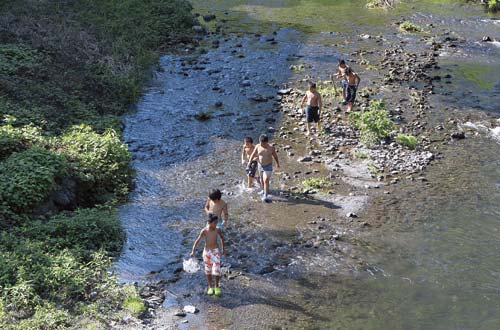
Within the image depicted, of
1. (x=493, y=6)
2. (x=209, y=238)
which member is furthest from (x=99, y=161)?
(x=493, y=6)

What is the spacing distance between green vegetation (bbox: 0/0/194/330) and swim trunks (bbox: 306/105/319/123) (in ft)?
20.4

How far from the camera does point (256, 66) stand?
27.0 m

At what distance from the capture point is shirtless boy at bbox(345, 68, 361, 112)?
21562 mm

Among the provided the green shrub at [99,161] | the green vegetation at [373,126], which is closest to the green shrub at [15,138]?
the green shrub at [99,161]

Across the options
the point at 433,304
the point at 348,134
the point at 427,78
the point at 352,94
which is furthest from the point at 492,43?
the point at 433,304

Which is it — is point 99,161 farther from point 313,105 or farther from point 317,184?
point 313,105

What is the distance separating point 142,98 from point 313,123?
7.10 m

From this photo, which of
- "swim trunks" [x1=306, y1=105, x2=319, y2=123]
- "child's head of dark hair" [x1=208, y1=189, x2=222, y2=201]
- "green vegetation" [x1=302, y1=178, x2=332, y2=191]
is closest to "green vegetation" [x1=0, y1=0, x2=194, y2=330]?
"child's head of dark hair" [x1=208, y1=189, x2=222, y2=201]

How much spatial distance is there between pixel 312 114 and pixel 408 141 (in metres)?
3.25

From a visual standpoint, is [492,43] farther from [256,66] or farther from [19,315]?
[19,315]

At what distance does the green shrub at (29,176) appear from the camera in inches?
587

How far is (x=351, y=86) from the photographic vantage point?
21625mm

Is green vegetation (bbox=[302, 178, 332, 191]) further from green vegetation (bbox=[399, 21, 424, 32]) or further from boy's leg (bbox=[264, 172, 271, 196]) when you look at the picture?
green vegetation (bbox=[399, 21, 424, 32])

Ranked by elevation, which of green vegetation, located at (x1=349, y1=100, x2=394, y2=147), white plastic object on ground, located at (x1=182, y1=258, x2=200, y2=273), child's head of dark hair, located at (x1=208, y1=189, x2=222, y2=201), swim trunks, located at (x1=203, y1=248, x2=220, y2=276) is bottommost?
white plastic object on ground, located at (x1=182, y1=258, x2=200, y2=273)
